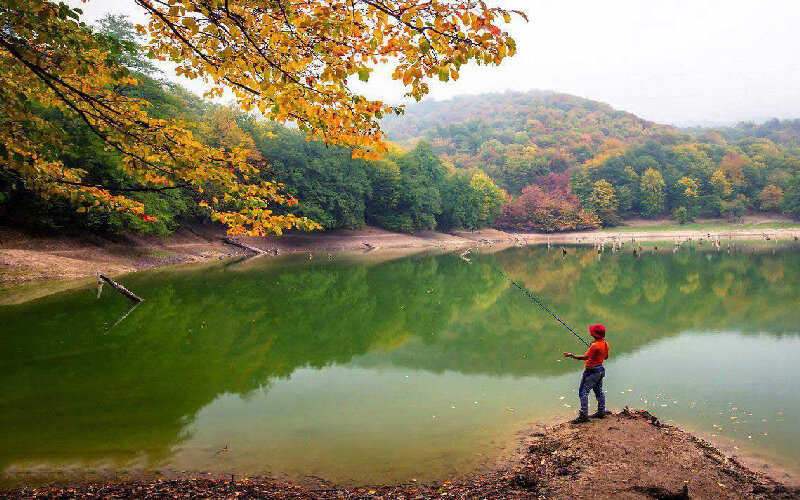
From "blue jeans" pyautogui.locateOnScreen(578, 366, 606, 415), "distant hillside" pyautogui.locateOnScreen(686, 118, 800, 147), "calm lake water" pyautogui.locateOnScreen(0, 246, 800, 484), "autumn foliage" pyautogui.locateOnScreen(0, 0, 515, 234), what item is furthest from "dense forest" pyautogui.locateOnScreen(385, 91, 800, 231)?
"autumn foliage" pyautogui.locateOnScreen(0, 0, 515, 234)

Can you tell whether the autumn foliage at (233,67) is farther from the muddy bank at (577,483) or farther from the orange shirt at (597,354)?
the orange shirt at (597,354)

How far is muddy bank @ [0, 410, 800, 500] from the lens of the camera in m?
5.21

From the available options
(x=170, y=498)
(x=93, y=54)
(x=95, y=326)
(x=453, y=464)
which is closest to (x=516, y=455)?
(x=453, y=464)

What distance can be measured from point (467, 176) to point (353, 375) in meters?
76.1

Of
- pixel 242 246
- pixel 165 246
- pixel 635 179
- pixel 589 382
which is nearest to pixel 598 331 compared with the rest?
pixel 589 382

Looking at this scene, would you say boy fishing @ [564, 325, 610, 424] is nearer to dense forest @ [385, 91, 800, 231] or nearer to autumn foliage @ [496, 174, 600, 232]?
autumn foliage @ [496, 174, 600, 232]

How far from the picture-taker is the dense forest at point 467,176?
29484 mm

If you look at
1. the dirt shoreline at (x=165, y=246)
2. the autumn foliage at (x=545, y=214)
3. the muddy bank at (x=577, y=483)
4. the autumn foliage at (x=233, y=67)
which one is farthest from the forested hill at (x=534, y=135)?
the autumn foliage at (x=233, y=67)

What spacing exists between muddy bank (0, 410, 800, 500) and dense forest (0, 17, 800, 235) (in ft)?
13.0

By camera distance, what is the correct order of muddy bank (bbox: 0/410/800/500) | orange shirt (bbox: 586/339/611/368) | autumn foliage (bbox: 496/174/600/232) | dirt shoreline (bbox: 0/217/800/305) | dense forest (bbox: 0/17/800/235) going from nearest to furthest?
muddy bank (bbox: 0/410/800/500) → orange shirt (bbox: 586/339/611/368) → dirt shoreline (bbox: 0/217/800/305) → dense forest (bbox: 0/17/800/235) → autumn foliage (bbox: 496/174/600/232)

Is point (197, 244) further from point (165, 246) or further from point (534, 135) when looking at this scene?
point (534, 135)

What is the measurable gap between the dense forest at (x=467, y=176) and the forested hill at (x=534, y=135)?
0.48 metres

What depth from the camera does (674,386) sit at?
10.1 metres

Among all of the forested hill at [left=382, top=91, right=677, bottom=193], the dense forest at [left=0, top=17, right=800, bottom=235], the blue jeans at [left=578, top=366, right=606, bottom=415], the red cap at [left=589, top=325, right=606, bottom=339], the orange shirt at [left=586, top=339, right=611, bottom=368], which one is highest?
the forested hill at [left=382, top=91, right=677, bottom=193]
